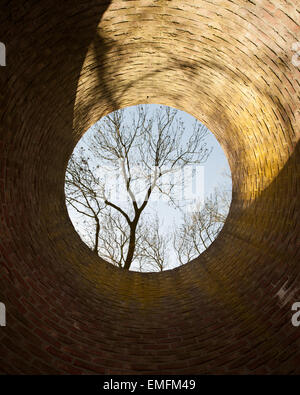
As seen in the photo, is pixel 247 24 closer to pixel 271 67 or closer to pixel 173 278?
pixel 271 67

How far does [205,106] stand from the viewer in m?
5.80

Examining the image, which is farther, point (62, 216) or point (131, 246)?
point (131, 246)

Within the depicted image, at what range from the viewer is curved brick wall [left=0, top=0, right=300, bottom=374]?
3328 millimetres

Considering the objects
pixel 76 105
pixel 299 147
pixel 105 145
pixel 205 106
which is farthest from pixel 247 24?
pixel 105 145

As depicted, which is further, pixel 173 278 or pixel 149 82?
pixel 173 278

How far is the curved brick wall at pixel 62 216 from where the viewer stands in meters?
3.33

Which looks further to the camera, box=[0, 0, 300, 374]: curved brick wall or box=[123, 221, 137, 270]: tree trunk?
box=[123, 221, 137, 270]: tree trunk

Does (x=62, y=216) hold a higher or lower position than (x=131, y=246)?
lower

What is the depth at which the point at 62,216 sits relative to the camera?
552 centimetres

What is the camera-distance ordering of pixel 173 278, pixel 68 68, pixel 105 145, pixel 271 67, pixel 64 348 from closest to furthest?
pixel 64 348 → pixel 271 67 → pixel 68 68 → pixel 173 278 → pixel 105 145

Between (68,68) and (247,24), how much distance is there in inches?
96.1

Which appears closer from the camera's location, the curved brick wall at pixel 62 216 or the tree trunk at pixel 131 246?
the curved brick wall at pixel 62 216

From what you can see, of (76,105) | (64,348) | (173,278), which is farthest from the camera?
(173,278)
